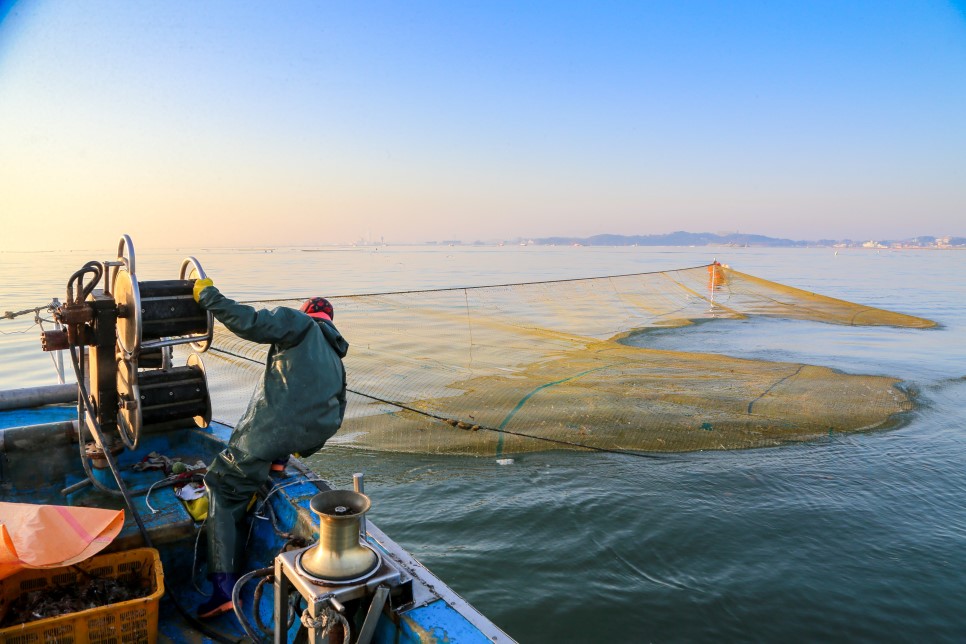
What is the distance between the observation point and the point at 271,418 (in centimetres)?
309

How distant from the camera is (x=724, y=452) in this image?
23.6 feet

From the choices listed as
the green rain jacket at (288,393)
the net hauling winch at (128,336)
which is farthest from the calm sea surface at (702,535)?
the net hauling winch at (128,336)

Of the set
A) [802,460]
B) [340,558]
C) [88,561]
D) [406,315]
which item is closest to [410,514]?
[88,561]

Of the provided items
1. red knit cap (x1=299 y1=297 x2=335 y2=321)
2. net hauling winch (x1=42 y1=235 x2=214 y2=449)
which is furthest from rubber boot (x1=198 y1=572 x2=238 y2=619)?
red knit cap (x1=299 y1=297 x2=335 y2=321)

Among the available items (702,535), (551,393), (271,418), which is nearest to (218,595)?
(271,418)

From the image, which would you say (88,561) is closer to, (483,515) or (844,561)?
(483,515)

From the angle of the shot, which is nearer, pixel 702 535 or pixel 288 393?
pixel 288 393

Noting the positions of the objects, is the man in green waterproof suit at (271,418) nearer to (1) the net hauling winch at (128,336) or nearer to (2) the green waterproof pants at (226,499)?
(2) the green waterproof pants at (226,499)

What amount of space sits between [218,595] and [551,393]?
609cm

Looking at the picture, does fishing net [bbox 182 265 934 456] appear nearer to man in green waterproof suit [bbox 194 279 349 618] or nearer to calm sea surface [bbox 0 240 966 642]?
calm sea surface [bbox 0 240 966 642]

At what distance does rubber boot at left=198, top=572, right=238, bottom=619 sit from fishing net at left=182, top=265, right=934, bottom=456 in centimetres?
400

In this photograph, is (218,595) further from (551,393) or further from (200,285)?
(551,393)

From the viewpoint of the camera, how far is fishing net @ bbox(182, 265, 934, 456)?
748 centimetres

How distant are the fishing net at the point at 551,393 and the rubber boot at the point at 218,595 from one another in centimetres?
400
